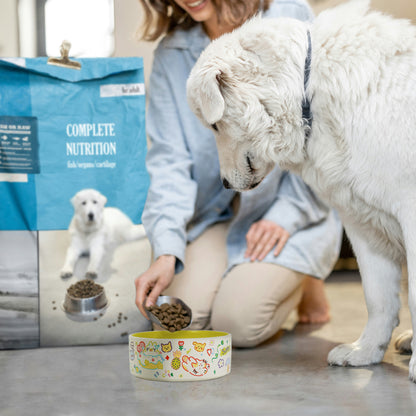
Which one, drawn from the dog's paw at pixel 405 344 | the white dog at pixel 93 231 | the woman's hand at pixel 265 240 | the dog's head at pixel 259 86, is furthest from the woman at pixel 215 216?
the dog's head at pixel 259 86

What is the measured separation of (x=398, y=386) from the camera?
136cm

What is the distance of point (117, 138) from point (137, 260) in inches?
15.7

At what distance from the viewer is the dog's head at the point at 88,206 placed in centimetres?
186

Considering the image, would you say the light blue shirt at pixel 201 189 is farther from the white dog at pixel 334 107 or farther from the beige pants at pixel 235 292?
the white dog at pixel 334 107

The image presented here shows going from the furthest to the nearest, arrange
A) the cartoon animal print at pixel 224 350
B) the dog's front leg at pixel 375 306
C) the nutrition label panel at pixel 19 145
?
the nutrition label panel at pixel 19 145 < the dog's front leg at pixel 375 306 < the cartoon animal print at pixel 224 350

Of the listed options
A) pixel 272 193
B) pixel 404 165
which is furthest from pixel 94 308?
pixel 404 165

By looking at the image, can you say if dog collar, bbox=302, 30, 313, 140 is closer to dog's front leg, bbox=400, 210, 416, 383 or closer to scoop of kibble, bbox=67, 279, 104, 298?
dog's front leg, bbox=400, 210, 416, 383

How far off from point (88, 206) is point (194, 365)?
0.69 meters

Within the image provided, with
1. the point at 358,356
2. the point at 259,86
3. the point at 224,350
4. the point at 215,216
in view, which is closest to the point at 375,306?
the point at 358,356

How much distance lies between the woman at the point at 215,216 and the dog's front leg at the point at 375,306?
14.3 inches

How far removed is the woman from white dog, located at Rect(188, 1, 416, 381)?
0.42 meters

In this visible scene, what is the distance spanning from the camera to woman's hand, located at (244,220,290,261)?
1952mm

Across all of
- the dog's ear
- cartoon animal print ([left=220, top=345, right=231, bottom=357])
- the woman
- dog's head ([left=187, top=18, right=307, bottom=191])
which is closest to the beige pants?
the woman

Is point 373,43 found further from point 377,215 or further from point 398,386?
point 398,386
